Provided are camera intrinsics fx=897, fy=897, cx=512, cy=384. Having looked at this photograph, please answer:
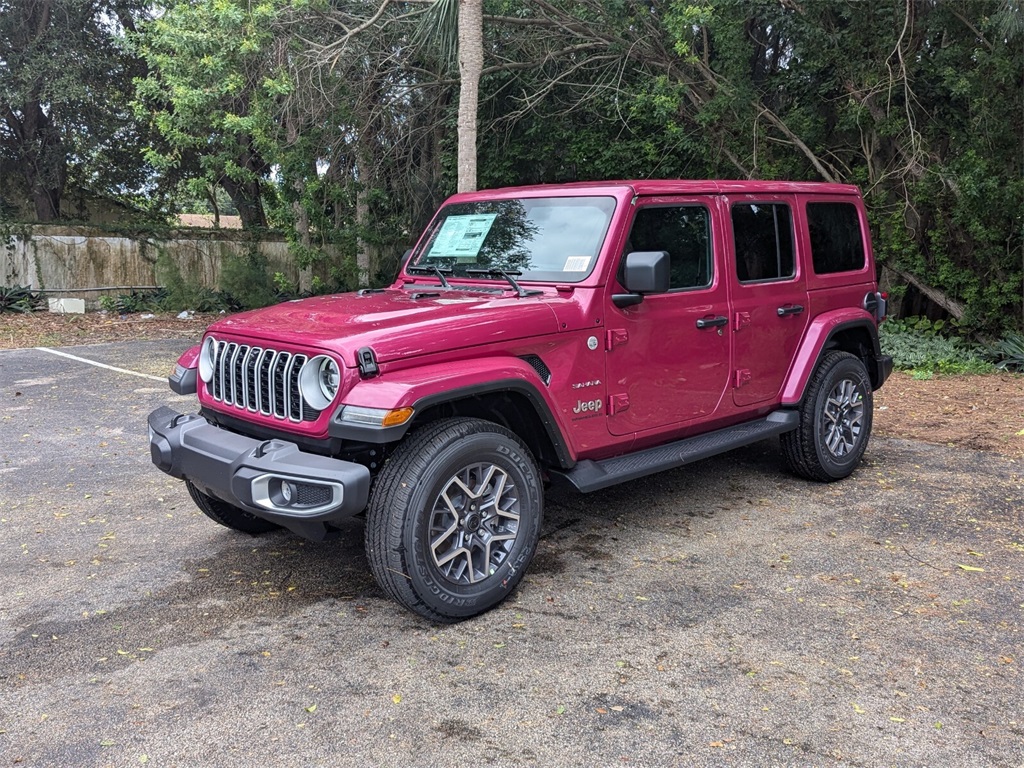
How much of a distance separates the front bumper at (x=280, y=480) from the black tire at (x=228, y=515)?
28.8 inches

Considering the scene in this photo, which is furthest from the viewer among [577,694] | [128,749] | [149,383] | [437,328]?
[149,383]

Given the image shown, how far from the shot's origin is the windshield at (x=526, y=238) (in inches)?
180

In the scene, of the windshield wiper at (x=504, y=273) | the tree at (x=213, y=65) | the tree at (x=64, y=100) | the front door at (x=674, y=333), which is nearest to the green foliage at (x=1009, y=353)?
the front door at (x=674, y=333)

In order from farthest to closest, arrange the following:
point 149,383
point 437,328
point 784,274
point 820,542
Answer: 1. point 149,383
2. point 784,274
3. point 820,542
4. point 437,328

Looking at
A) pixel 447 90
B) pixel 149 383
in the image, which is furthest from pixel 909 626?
pixel 447 90

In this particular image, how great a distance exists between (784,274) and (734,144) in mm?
7598

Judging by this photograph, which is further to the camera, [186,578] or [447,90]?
[447,90]

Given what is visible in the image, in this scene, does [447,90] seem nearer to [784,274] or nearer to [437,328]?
[784,274]

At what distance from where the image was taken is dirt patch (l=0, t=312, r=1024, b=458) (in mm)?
7461

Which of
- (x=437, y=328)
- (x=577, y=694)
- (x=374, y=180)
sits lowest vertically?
(x=577, y=694)

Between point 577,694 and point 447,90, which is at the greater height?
point 447,90

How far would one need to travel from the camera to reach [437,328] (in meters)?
3.82

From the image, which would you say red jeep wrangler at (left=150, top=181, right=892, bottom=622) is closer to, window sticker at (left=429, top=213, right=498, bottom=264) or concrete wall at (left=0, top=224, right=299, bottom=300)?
window sticker at (left=429, top=213, right=498, bottom=264)

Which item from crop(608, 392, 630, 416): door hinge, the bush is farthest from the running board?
the bush
